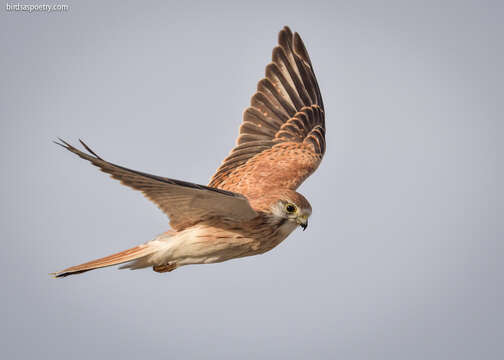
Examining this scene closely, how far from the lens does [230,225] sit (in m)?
6.72

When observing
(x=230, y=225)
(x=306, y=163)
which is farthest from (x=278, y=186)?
(x=230, y=225)

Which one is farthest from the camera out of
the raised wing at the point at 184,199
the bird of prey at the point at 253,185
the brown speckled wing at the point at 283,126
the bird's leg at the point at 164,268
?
the brown speckled wing at the point at 283,126

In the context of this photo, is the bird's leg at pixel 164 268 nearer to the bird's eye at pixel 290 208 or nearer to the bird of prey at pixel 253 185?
the bird of prey at pixel 253 185

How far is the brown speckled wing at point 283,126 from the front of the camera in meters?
8.15

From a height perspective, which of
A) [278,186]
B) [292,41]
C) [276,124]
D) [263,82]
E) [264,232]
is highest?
[292,41]

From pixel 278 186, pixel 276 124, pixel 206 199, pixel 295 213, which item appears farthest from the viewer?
pixel 276 124

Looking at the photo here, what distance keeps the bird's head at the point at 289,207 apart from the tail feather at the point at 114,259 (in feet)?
4.09

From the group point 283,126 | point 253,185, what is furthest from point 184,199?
point 283,126

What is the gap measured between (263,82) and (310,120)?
865 mm

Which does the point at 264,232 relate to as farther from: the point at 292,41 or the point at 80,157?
the point at 292,41

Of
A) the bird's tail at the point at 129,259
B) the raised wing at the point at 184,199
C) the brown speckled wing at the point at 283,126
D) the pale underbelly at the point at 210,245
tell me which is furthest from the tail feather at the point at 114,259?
the brown speckled wing at the point at 283,126

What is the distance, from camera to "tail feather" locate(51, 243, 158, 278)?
→ 629 cm

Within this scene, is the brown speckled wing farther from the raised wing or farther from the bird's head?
the raised wing

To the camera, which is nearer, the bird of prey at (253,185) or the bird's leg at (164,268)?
the bird of prey at (253,185)
